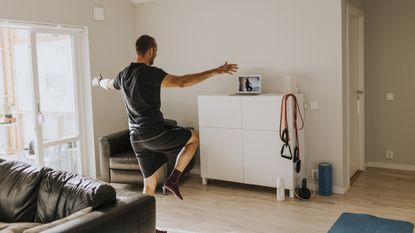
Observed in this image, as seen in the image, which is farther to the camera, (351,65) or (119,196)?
(351,65)

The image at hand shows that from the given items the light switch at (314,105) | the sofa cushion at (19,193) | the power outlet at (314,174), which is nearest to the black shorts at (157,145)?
the sofa cushion at (19,193)

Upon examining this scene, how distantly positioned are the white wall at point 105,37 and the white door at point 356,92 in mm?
3182

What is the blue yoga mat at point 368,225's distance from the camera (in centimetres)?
369

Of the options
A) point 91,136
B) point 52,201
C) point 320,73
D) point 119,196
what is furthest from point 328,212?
point 91,136

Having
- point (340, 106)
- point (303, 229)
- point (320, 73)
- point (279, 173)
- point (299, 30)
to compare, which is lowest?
point (303, 229)

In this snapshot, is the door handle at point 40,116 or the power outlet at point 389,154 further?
the power outlet at point 389,154

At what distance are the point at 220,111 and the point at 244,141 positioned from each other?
486 mm

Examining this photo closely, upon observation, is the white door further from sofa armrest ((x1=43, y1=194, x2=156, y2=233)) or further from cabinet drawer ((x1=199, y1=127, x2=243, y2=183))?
sofa armrest ((x1=43, y1=194, x2=156, y2=233))

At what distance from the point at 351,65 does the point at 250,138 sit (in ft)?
5.41

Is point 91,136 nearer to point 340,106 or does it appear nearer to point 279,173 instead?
point 279,173

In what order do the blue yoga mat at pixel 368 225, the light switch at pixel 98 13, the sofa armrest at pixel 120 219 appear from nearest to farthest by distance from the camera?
the sofa armrest at pixel 120 219
the blue yoga mat at pixel 368 225
the light switch at pixel 98 13

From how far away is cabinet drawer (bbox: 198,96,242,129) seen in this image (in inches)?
196

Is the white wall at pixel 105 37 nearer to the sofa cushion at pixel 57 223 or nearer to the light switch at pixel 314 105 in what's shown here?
the light switch at pixel 314 105

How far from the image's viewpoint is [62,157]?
5.54 m
